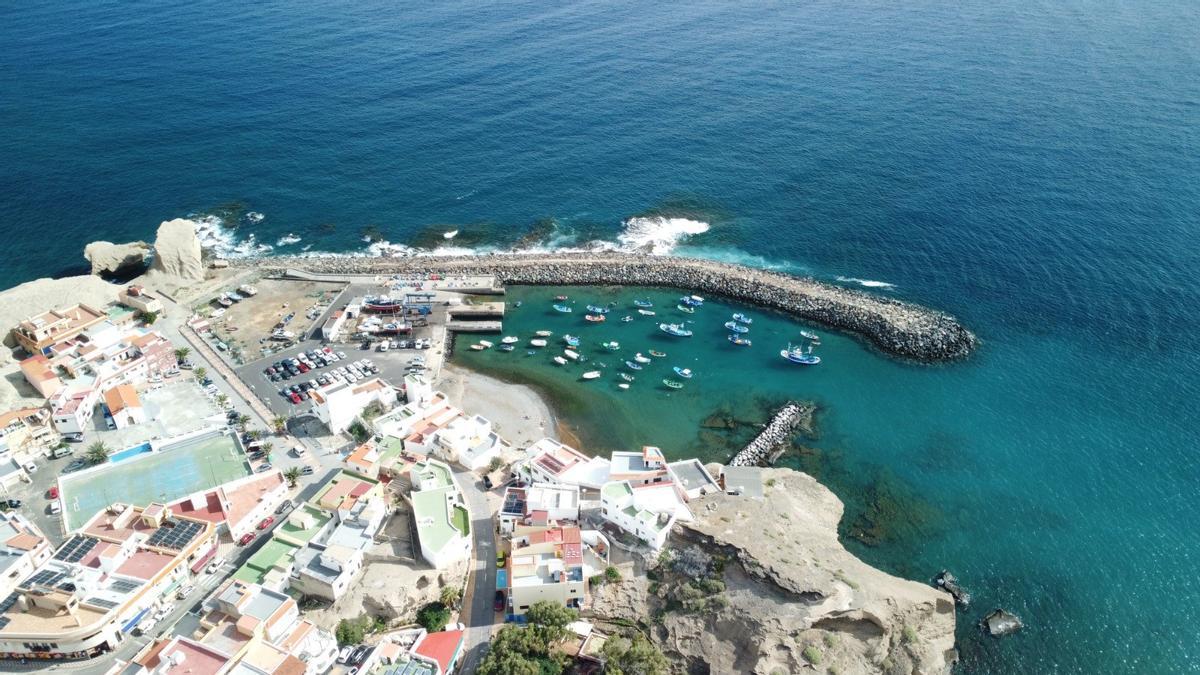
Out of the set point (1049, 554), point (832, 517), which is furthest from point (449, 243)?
point (1049, 554)

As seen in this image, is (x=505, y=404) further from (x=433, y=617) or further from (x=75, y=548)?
(x=75, y=548)

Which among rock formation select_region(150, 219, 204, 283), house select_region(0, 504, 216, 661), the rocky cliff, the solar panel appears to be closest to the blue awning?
house select_region(0, 504, 216, 661)

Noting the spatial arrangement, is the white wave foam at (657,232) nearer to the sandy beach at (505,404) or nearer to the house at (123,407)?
the sandy beach at (505,404)

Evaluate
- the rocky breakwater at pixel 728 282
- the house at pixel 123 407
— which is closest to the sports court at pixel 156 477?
the house at pixel 123 407

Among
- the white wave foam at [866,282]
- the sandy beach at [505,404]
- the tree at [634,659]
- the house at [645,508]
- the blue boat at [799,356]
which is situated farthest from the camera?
the white wave foam at [866,282]

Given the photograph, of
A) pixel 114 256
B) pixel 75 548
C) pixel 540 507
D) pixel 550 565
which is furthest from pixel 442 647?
pixel 114 256

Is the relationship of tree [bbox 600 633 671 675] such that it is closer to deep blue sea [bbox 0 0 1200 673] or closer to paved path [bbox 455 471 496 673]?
paved path [bbox 455 471 496 673]
